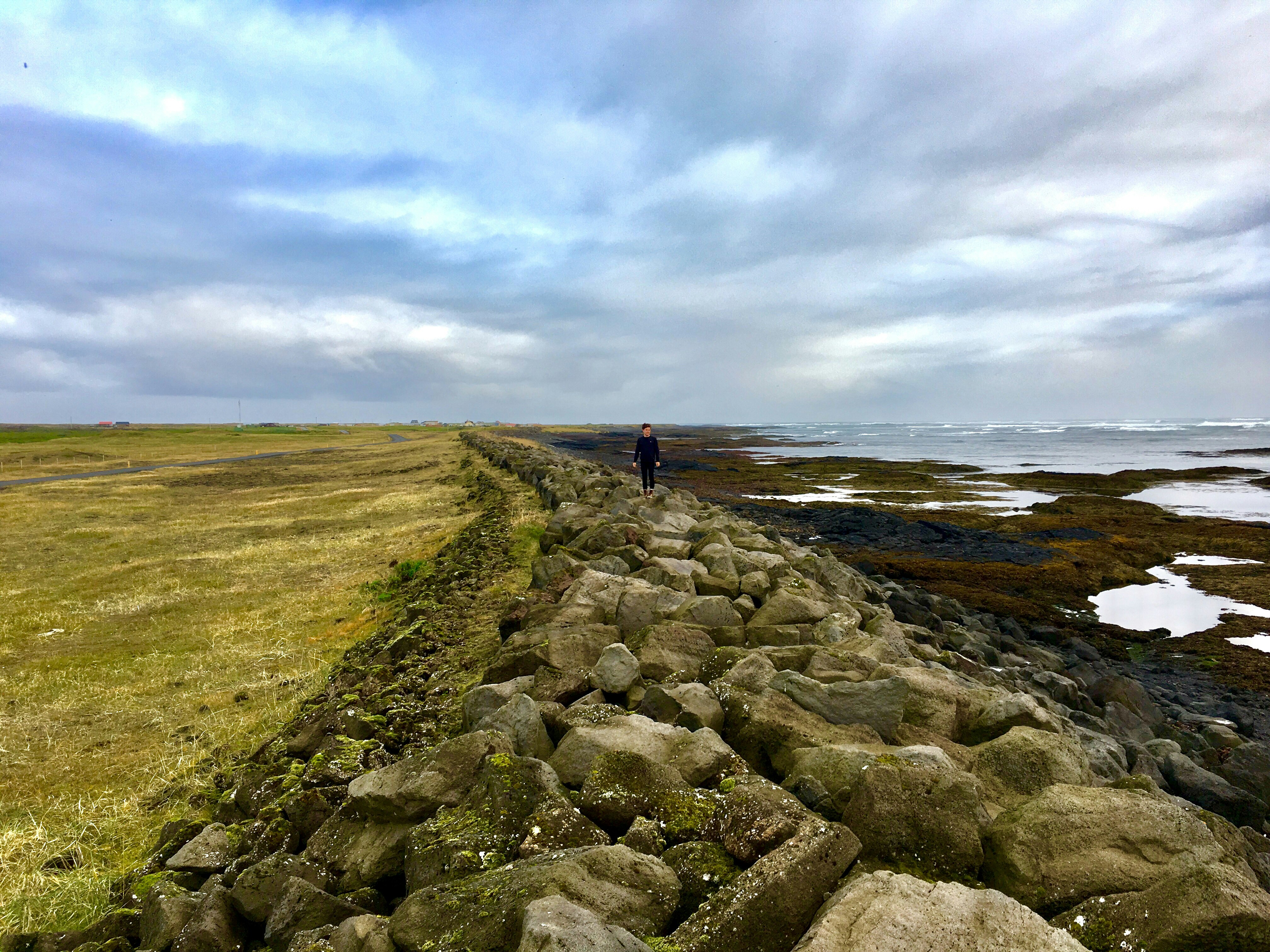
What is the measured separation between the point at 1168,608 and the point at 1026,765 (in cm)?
1988

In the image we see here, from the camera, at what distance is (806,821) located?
3.47 meters

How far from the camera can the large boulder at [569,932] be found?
2.71 metres

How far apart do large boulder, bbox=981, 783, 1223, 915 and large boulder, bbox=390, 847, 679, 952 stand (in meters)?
1.79

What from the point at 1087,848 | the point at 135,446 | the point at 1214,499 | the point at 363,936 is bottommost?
the point at 1214,499

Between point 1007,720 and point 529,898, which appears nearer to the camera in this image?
point 529,898

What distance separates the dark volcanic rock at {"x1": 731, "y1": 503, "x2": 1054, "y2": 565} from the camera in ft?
84.1

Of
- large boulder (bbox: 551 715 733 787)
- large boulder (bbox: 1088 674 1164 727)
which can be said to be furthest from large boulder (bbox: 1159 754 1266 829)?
large boulder (bbox: 551 715 733 787)

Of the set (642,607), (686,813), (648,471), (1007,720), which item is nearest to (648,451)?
(648,471)

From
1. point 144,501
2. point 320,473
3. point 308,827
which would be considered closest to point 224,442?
point 320,473

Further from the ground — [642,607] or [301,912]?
[642,607]

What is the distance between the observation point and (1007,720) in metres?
5.35

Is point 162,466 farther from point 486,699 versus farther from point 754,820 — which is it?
point 754,820

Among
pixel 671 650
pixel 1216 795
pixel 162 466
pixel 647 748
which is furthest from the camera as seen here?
pixel 162 466

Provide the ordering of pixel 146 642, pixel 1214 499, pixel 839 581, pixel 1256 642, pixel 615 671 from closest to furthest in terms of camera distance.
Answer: pixel 615 671 < pixel 146 642 < pixel 839 581 < pixel 1256 642 < pixel 1214 499
